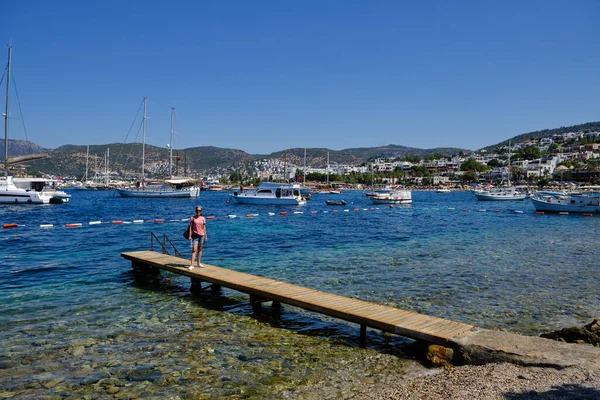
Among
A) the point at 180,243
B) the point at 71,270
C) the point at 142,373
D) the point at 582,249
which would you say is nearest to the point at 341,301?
the point at 142,373

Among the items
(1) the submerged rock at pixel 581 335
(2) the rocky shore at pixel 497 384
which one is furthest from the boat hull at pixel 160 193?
(2) the rocky shore at pixel 497 384

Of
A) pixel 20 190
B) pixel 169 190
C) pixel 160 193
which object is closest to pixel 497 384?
pixel 20 190

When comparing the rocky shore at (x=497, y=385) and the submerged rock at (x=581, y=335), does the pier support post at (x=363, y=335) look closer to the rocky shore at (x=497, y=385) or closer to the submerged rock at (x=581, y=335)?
the rocky shore at (x=497, y=385)

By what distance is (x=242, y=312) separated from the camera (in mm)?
12977

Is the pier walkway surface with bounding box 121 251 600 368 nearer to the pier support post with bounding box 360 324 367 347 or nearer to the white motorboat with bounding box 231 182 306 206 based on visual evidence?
the pier support post with bounding box 360 324 367 347

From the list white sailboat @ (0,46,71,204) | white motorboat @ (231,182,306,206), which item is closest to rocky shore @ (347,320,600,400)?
white motorboat @ (231,182,306,206)

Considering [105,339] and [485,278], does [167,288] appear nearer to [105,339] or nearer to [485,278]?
[105,339]

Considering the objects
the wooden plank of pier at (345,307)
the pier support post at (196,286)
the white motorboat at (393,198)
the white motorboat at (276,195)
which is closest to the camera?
the wooden plank of pier at (345,307)

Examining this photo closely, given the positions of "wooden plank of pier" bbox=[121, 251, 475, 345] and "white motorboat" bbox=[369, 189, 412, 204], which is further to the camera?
"white motorboat" bbox=[369, 189, 412, 204]

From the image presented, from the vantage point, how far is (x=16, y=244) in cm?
2594

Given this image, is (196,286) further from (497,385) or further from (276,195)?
(276,195)

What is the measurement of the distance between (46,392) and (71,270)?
11.7m

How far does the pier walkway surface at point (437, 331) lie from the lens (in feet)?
27.5

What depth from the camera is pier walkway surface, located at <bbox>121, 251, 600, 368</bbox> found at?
838 cm
